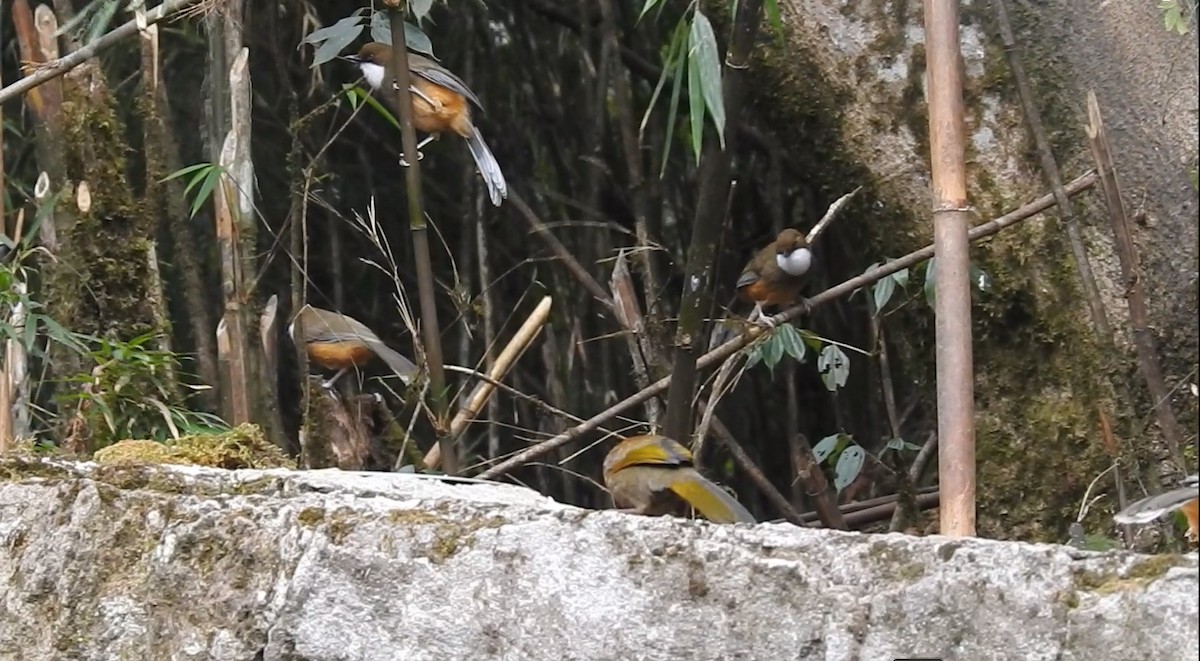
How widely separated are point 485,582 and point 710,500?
0.40 metres

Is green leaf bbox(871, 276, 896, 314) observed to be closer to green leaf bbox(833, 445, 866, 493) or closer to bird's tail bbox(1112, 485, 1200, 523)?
green leaf bbox(833, 445, 866, 493)

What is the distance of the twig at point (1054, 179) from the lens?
97.6 inches

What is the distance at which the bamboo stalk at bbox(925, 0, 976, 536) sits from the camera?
1.63 m

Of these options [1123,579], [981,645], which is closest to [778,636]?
[981,645]

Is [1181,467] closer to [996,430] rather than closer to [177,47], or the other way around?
[996,430]

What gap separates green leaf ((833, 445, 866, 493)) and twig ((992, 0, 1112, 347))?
0.51 meters

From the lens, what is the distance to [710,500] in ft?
6.18

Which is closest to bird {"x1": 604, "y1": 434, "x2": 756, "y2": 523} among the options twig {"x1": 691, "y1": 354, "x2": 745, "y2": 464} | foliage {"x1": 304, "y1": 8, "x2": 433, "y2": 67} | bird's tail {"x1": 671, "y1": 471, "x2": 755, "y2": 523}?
bird's tail {"x1": 671, "y1": 471, "x2": 755, "y2": 523}

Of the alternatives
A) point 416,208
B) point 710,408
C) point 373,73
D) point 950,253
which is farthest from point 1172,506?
point 373,73

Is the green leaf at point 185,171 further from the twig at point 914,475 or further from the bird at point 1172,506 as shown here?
the bird at point 1172,506

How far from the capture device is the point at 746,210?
178 inches

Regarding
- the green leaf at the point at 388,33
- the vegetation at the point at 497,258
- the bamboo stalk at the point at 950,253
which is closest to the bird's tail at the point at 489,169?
the vegetation at the point at 497,258

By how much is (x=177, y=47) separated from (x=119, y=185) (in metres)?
1.56

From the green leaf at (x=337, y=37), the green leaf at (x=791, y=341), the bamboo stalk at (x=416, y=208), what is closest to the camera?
the bamboo stalk at (x=416, y=208)
